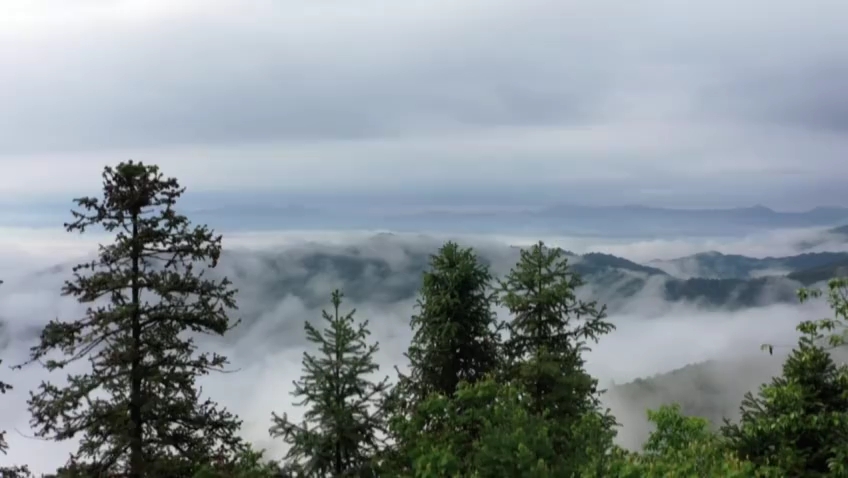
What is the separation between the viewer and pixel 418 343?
2208 centimetres

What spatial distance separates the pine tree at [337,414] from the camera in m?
14.9

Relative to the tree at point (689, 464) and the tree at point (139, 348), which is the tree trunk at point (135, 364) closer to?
the tree at point (139, 348)

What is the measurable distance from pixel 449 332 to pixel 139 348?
977 centimetres

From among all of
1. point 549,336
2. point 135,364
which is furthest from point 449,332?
point 135,364

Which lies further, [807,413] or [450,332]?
[450,332]

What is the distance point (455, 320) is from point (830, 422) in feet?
35.5

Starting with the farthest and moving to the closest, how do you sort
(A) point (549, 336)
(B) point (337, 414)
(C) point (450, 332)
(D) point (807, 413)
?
(A) point (549, 336) < (C) point (450, 332) < (D) point (807, 413) < (B) point (337, 414)

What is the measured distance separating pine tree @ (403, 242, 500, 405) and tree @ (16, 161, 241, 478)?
777 centimetres

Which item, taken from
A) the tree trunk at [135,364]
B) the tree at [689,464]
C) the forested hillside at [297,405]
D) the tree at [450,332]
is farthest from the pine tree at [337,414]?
the tree at [450,332]

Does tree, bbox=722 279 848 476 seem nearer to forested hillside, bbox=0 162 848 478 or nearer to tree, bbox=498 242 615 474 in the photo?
forested hillside, bbox=0 162 848 478

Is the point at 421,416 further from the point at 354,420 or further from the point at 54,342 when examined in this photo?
the point at 54,342

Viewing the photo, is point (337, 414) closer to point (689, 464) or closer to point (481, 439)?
point (481, 439)

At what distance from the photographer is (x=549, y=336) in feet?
72.4

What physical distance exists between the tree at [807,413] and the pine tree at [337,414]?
9.66 meters
